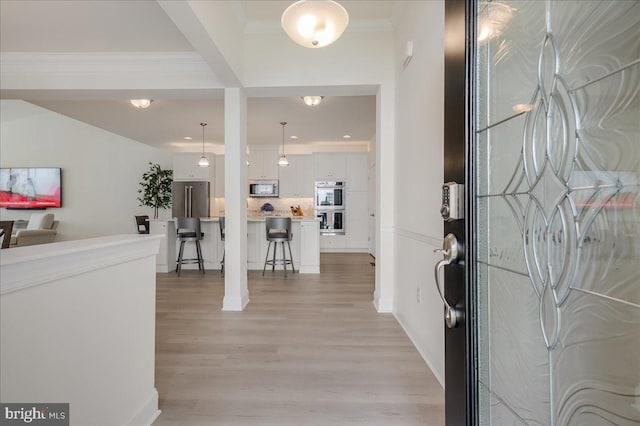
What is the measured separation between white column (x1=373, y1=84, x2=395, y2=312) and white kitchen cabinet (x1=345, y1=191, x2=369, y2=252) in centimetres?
435

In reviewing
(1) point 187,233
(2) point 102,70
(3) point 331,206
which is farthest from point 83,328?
(3) point 331,206

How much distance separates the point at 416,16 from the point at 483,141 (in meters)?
2.14

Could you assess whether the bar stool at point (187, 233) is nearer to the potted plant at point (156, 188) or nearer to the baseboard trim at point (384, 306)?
the potted plant at point (156, 188)

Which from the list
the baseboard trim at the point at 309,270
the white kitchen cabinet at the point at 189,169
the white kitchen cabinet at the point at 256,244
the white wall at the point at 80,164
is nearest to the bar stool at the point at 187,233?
the white kitchen cabinet at the point at 256,244

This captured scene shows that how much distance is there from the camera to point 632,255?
0.54 meters

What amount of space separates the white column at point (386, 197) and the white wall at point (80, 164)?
23.2ft

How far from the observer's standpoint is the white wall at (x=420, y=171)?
1.98 m

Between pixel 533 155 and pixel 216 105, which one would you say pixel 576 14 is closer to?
pixel 533 155

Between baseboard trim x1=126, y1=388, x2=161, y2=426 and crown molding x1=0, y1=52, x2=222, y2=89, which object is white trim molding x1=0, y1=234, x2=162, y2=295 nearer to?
baseboard trim x1=126, y1=388, x2=161, y2=426

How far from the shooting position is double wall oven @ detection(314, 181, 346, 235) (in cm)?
761

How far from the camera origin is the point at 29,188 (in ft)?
24.7

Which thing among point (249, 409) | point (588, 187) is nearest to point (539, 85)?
point (588, 187)

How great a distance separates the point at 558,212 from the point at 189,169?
7670 mm

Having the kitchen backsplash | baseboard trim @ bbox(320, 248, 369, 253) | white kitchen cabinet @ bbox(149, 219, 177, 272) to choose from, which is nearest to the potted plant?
the kitchen backsplash
